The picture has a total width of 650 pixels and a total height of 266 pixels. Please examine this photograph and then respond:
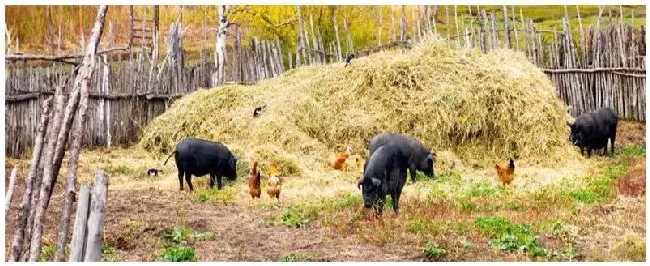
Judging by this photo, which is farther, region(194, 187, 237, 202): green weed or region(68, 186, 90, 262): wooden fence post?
region(194, 187, 237, 202): green weed

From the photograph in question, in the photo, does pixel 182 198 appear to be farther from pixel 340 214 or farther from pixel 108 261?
pixel 108 261

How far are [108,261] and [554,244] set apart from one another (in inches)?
143

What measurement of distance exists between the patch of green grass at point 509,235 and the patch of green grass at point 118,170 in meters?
5.87

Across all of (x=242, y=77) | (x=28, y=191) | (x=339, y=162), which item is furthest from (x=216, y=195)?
(x=242, y=77)

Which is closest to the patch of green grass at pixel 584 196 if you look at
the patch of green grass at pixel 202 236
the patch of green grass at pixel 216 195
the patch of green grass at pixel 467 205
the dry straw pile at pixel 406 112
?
the patch of green grass at pixel 467 205

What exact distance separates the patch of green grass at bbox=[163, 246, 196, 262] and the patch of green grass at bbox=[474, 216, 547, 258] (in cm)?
244

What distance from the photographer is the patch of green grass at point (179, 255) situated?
7840mm

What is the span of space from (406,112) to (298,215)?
5.27 meters

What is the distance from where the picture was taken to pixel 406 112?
580 inches

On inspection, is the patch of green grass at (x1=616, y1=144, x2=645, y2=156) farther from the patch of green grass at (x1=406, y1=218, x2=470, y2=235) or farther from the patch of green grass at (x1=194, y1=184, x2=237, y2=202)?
the patch of green grass at (x1=406, y1=218, x2=470, y2=235)

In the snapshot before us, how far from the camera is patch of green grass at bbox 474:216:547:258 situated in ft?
26.8

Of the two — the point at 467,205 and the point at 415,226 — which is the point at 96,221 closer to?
the point at 415,226

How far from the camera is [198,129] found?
15.7 meters

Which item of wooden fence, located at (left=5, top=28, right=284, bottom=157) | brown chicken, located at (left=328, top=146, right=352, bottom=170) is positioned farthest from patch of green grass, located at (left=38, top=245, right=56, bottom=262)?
wooden fence, located at (left=5, top=28, right=284, bottom=157)
